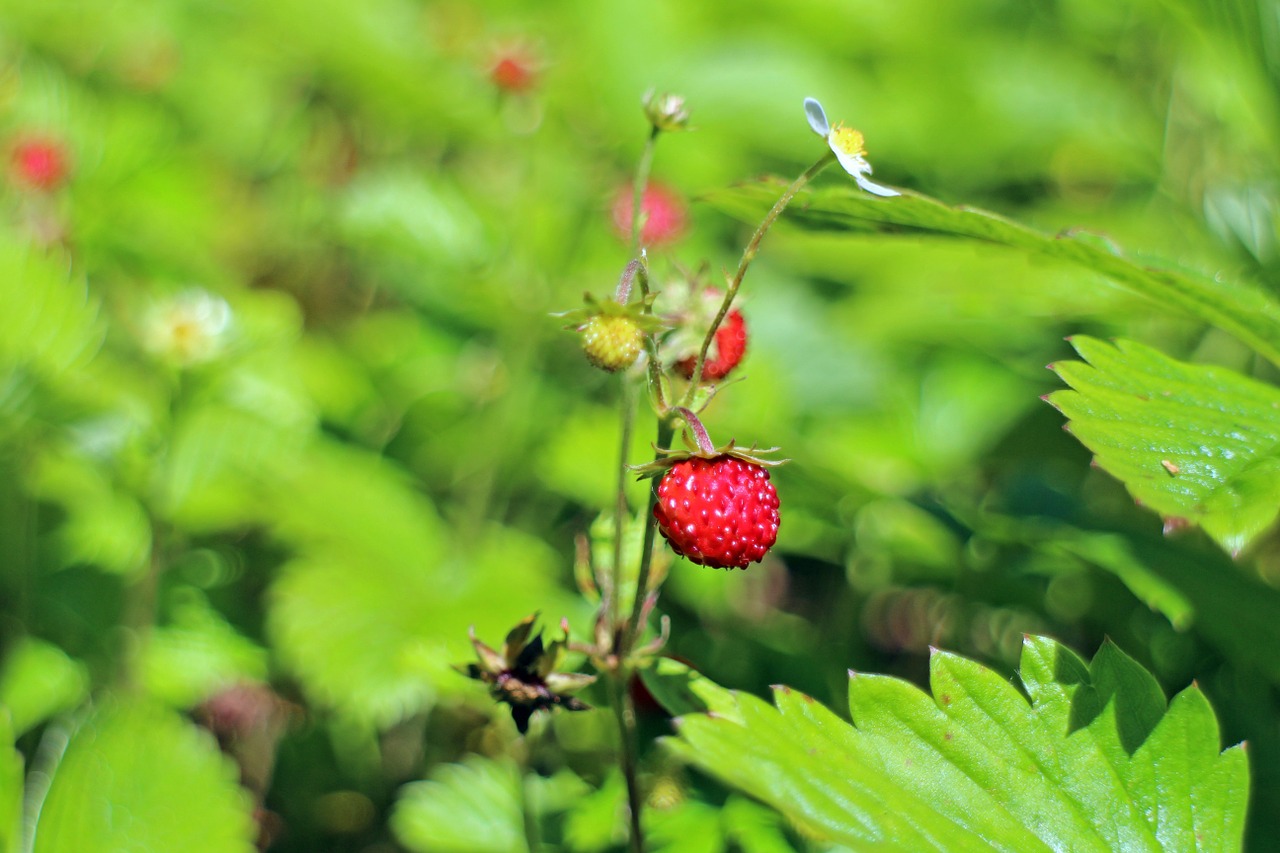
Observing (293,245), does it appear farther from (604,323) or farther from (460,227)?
(604,323)

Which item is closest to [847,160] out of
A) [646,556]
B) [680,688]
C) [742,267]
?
[742,267]

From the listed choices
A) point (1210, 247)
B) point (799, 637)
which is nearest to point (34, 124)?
point (799, 637)

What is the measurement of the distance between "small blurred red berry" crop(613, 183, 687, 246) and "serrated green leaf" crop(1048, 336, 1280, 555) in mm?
869

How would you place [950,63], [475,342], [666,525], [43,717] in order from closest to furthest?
[666,525] < [43,717] < [475,342] < [950,63]

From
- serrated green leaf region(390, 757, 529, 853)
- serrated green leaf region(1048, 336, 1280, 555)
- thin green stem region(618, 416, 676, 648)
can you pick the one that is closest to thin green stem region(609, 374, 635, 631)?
thin green stem region(618, 416, 676, 648)

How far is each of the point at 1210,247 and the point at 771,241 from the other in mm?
1018

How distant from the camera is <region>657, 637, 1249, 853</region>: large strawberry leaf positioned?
836mm

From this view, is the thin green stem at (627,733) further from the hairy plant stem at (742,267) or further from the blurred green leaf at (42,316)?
the blurred green leaf at (42,316)

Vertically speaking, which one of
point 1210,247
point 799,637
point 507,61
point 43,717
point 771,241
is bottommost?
point 43,717

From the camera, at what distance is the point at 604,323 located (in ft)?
2.78

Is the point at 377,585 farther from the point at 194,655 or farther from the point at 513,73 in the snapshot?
the point at 513,73

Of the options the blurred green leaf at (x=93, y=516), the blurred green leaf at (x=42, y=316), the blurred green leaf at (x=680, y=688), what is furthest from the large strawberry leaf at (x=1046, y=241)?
the blurred green leaf at (x=93, y=516)

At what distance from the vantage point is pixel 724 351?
99cm

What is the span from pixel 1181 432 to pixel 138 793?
3.77 ft
